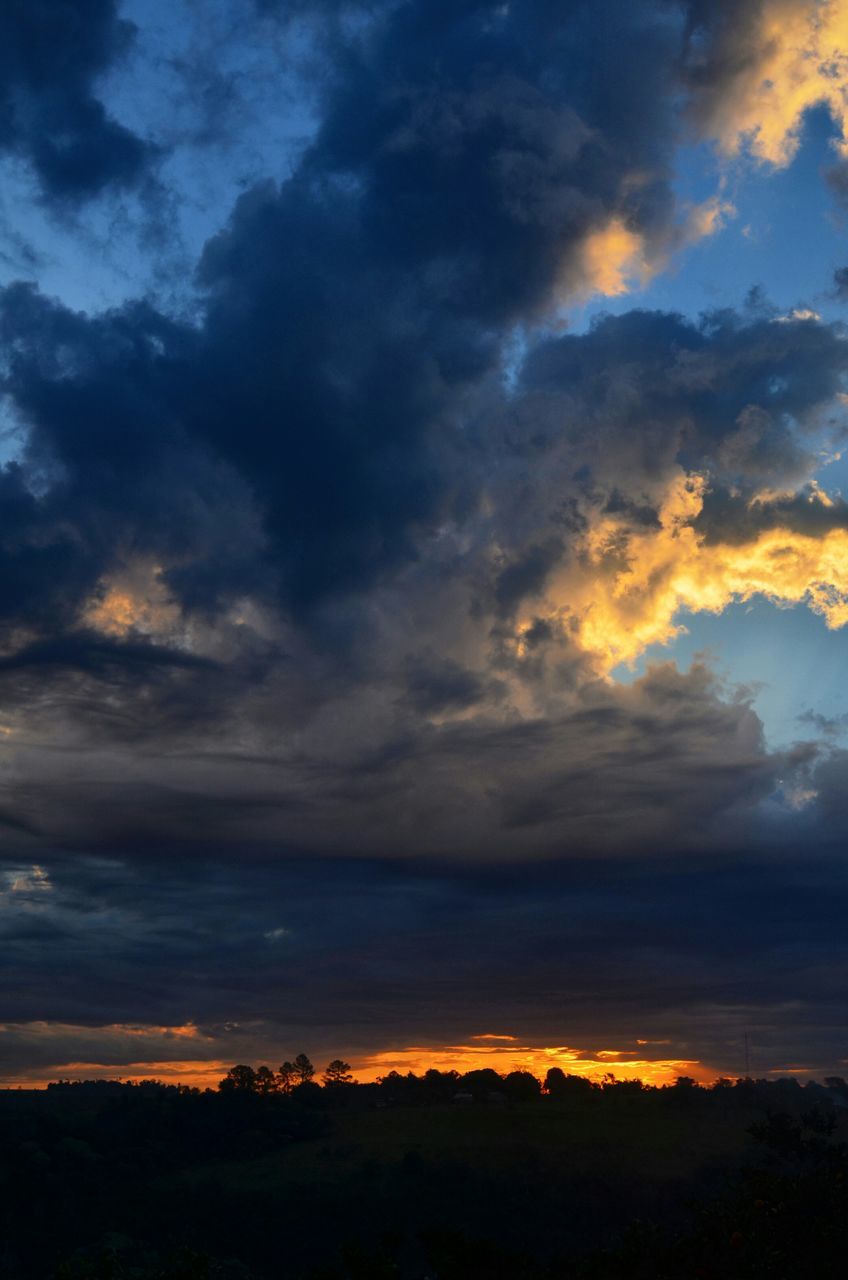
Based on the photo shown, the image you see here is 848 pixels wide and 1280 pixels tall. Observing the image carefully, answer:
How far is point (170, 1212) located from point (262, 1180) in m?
15.8

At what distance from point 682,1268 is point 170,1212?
547ft

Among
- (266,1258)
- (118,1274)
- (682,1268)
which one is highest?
(682,1268)

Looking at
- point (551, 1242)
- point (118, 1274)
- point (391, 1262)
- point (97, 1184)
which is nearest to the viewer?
point (391, 1262)

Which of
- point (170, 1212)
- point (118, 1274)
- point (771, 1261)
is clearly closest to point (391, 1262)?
point (771, 1261)

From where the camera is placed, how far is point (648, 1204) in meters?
157

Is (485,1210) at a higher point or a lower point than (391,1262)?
lower

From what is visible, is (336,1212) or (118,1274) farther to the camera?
(336,1212)

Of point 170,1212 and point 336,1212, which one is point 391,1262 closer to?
point 336,1212

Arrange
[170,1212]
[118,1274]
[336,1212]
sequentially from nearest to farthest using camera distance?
[118,1274] < [336,1212] < [170,1212]

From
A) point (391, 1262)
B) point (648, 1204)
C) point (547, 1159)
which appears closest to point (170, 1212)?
point (547, 1159)

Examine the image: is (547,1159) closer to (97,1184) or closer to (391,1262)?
(97,1184)

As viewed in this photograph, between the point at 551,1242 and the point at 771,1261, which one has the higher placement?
the point at 771,1261

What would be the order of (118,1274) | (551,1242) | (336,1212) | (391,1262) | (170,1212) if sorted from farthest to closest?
(170,1212) < (336,1212) < (551,1242) < (118,1274) < (391,1262)

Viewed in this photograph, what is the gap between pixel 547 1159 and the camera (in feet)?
586
